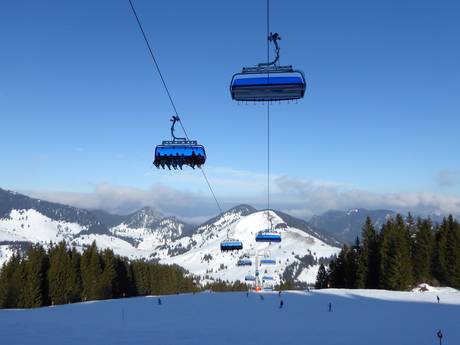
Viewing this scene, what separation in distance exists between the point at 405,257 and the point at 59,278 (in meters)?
62.8

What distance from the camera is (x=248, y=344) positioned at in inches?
957

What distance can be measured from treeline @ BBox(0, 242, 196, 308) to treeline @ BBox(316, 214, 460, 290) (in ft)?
164

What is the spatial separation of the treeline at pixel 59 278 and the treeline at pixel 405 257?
4997 cm

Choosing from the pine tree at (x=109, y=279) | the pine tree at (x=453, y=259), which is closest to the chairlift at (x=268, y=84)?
the pine tree at (x=453, y=259)

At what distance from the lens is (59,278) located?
8112cm

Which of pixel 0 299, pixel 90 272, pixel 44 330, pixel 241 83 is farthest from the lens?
pixel 90 272

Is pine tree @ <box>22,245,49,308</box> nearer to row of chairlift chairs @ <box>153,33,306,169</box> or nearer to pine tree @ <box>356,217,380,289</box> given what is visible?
pine tree @ <box>356,217,380,289</box>

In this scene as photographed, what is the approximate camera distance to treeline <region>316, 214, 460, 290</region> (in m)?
79.7

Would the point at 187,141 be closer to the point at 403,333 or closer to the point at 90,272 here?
the point at 403,333

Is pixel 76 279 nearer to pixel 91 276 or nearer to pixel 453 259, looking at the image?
pixel 91 276

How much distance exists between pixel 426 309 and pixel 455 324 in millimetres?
13673

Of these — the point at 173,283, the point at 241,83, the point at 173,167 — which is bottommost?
the point at 173,283

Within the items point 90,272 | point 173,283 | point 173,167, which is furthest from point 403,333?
point 173,283

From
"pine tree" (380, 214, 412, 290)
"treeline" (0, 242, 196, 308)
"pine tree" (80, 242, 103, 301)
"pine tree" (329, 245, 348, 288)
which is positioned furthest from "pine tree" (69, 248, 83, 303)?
"pine tree" (380, 214, 412, 290)
